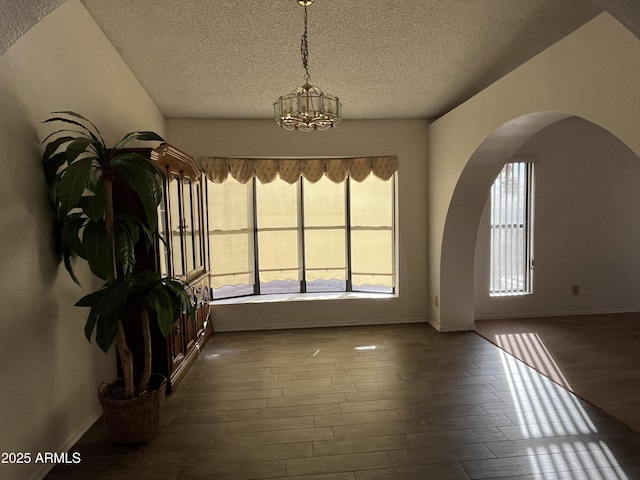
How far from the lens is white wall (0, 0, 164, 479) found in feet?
6.31

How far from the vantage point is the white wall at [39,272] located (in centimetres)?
192

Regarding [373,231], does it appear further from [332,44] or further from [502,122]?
[332,44]

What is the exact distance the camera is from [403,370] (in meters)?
3.51

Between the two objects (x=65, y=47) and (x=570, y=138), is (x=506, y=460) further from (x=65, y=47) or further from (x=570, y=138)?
(x=570, y=138)

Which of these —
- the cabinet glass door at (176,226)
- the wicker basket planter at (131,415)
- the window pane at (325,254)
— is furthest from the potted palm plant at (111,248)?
the window pane at (325,254)

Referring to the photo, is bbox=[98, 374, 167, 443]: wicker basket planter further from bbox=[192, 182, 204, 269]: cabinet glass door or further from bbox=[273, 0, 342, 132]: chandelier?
bbox=[273, 0, 342, 132]: chandelier

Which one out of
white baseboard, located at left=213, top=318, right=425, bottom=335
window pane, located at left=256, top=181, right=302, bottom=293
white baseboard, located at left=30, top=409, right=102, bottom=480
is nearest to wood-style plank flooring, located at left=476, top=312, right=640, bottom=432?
white baseboard, located at left=213, top=318, right=425, bottom=335

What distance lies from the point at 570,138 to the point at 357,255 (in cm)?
320

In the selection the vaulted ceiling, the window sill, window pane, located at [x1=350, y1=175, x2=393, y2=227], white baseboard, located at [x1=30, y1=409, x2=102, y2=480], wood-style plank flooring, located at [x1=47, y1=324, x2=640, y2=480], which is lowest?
wood-style plank flooring, located at [x1=47, y1=324, x2=640, y2=480]

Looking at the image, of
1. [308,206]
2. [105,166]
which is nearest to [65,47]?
[105,166]

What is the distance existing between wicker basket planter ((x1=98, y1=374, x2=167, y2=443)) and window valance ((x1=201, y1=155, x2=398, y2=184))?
2865mm

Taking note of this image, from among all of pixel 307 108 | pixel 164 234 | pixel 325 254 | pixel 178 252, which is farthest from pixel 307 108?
pixel 325 254

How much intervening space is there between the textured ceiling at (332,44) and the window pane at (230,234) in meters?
1.14

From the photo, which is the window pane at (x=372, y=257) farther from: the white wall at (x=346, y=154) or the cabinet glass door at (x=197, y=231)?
the cabinet glass door at (x=197, y=231)
